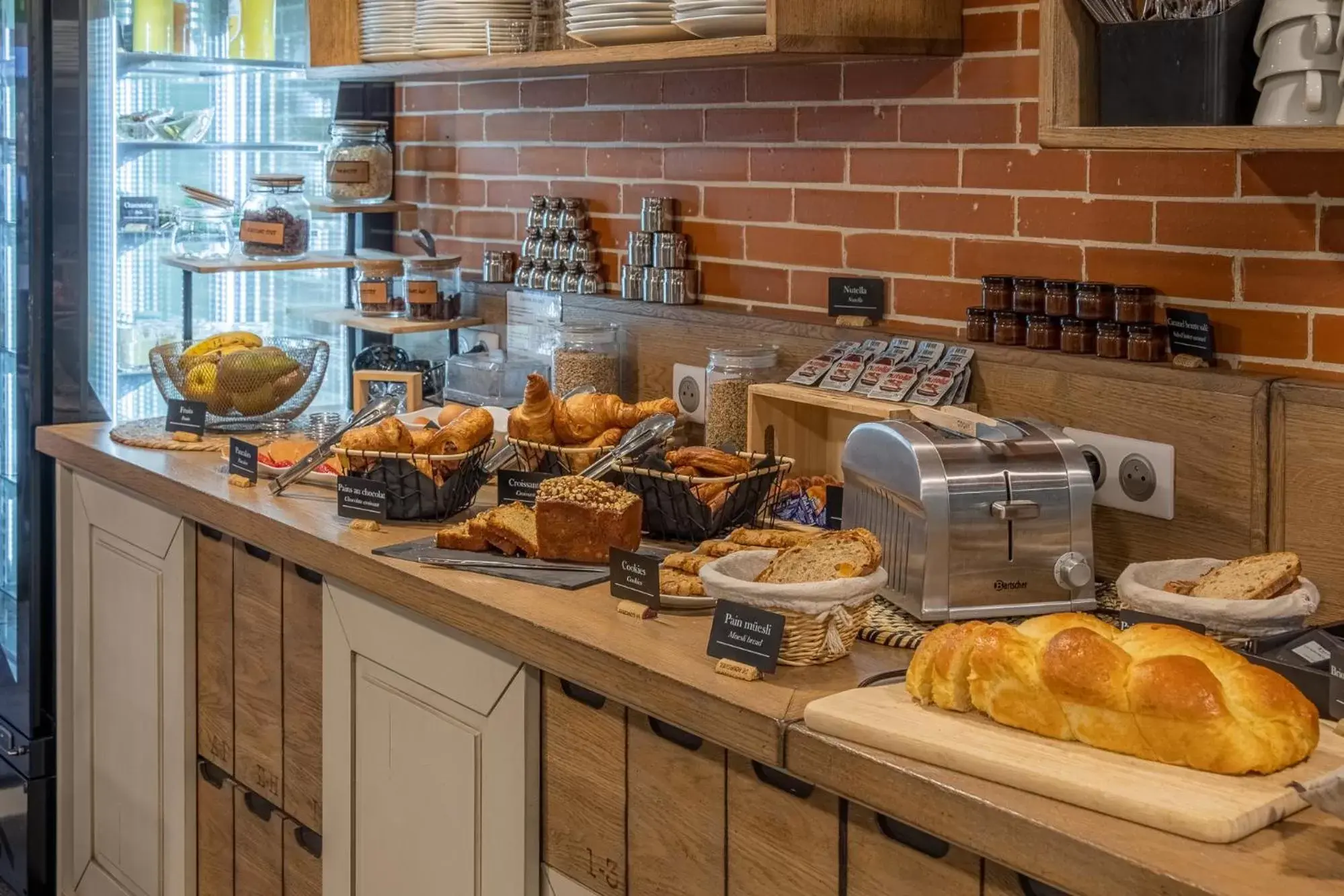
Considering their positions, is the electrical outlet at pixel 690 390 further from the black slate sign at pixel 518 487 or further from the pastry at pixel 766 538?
the pastry at pixel 766 538

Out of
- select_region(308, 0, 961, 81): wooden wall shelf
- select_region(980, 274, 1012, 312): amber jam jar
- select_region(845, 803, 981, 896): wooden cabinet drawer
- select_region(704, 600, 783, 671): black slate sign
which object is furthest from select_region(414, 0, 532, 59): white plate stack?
select_region(845, 803, 981, 896): wooden cabinet drawer

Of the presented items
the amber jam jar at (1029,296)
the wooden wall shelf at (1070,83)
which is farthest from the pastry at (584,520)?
the wooden wall shelf at (1070,83)

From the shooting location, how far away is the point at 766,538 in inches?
84.0

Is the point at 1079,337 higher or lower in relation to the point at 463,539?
higher

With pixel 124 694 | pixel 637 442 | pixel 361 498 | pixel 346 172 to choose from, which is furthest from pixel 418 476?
pixel 346 172

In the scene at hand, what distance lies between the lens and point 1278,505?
1.99m

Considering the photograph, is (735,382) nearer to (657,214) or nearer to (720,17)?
(657,214)

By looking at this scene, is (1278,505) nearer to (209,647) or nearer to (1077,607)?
(1077,607)

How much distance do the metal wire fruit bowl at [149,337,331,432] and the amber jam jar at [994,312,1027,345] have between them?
4.73 ft

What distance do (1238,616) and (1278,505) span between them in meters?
0.34

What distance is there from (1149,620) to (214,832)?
1778mm

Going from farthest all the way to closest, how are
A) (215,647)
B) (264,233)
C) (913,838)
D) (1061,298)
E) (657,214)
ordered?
(264,233), (657,214), (215,647), (1061,298), (913,838)

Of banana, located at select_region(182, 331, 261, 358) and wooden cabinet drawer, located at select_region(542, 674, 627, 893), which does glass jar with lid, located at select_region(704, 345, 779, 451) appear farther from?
banana, located at select_region(182, 331, 261, 358)

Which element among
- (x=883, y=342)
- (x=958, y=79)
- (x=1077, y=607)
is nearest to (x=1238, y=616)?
(x=1077, y=607)
